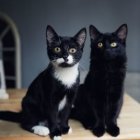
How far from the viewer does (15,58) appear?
1.89m

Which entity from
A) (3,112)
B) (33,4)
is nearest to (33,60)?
(33,4)

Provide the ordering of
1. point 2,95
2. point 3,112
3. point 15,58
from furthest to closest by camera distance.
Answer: point 15,58, point 2,95, point 3,112

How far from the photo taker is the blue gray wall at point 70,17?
1905 mm

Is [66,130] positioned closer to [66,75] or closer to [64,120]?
[64,120]

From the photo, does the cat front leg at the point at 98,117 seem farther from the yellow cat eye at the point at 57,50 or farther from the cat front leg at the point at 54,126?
the yellow cat eye at the point at 57,50

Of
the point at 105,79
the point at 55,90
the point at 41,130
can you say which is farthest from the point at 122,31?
the point at 41,130

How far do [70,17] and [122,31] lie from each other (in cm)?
107

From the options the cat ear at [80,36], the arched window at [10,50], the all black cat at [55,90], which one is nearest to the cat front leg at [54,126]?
the all black cat at [55,90]

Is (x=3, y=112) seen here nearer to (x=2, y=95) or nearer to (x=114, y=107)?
(x=2, y=95)

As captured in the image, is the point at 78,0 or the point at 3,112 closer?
the point at 3,112

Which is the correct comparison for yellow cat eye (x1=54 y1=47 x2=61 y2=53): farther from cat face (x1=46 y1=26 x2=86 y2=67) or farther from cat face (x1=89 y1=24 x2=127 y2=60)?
cat face (x1=89 y1=24 x2=127 y2=60)

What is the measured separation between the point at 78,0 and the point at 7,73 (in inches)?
27.1

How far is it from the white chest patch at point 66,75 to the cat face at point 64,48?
27 millimetres

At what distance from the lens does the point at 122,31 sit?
2.93 feet
